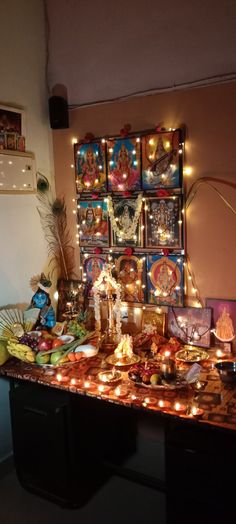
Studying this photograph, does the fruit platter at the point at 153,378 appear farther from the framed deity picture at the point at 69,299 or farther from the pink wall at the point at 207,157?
the framed deity picture at the point at 69,299

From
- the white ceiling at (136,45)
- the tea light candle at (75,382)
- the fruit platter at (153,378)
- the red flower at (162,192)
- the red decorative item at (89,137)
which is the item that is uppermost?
the white ceiling at (136,45)

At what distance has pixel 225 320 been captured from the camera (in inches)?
93.7

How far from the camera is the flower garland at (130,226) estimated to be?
8.44ft

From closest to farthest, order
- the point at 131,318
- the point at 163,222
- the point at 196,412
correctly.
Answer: the point at 196,412, the point at 163,222, the point at 131,318

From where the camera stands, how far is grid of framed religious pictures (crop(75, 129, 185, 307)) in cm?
247

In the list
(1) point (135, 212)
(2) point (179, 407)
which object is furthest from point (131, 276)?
(2) point (179, 407)

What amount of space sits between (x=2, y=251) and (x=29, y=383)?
770mm

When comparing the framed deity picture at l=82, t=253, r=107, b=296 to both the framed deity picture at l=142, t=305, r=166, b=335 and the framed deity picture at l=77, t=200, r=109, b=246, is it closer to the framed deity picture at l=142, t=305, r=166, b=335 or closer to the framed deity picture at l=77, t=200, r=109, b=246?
the framed deity picture at l=77, t=200, r=109, b=246

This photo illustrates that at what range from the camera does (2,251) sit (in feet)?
8.57

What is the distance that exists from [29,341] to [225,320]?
3.49 ft

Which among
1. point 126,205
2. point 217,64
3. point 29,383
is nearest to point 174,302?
point 126,205

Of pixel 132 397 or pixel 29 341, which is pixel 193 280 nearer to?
pixel 132 397

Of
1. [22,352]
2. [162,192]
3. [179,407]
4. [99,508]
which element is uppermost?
[162,192]

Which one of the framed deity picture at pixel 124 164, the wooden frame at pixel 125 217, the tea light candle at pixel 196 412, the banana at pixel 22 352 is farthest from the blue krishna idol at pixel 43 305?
the tea light candle at pixel 196 412
